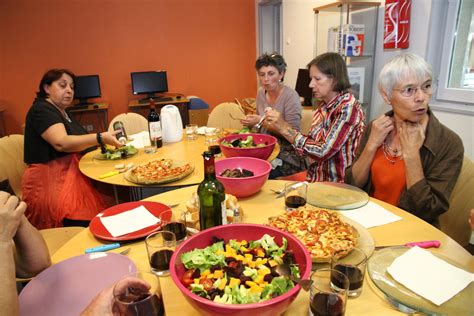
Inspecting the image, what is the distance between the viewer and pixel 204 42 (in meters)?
5.84

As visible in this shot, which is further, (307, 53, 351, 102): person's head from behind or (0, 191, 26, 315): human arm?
(307, 53, 351, 102): person's head from behind

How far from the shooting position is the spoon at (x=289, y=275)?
2.30ft

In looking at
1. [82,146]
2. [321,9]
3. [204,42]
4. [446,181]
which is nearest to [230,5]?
[204,42]

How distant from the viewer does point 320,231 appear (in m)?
1.02

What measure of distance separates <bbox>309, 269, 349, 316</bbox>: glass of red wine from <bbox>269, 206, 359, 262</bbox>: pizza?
0.10 meters

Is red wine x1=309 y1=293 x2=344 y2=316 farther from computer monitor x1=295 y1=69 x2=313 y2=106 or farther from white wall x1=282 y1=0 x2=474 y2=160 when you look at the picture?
computer monitor x1=295 y1=69 x2=313 y2=106

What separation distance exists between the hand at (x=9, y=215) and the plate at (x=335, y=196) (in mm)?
1045


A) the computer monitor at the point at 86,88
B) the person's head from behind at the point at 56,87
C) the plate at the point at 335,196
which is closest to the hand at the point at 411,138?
the plate at the point at 335,196

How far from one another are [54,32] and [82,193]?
14.3 feet

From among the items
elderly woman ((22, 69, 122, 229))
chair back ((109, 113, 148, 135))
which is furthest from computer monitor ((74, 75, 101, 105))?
elderly woman ((22, 69, 122, 229))

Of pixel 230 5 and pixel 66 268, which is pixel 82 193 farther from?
pixel 230 5

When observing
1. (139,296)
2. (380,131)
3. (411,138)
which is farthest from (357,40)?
(139,296)

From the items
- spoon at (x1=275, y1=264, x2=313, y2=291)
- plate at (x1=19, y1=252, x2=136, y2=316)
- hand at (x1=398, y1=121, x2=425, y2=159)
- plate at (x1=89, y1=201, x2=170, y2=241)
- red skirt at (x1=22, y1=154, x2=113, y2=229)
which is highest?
hand at (x1=398, y1=121, x2=425, y2=159)

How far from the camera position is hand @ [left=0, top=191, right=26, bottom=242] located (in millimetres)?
884
